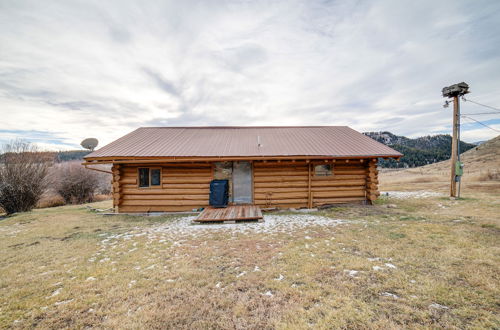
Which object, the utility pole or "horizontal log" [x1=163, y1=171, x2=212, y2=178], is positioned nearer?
"horizontal log" [x1=163, y1=171, x2=212, y2=178]

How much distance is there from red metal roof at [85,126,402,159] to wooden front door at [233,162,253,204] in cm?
77

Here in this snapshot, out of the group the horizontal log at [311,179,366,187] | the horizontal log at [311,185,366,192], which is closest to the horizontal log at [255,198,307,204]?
the horizontal log at [311,185,366,192]

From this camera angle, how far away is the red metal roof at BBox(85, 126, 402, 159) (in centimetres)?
967

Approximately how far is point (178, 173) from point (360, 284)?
28.1ft

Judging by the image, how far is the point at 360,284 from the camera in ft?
11.4

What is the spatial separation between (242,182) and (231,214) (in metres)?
2.15

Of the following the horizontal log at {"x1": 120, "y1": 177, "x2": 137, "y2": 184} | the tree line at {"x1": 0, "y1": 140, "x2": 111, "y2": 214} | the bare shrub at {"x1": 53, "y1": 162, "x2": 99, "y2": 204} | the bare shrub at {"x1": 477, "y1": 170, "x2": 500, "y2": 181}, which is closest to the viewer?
the horizontal log at {"x1": 120, "y1": 177, "x2": 137, "y2": 184}

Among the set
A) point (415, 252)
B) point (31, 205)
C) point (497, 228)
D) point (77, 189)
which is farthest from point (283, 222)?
point (77, 189)

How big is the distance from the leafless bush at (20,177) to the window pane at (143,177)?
24.5ft

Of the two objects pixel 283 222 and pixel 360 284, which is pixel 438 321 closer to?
pixel 360 284

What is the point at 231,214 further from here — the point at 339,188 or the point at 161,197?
the point at 339,188

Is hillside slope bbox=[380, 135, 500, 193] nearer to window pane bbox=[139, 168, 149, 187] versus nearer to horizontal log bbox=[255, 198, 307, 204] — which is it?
horizontal log bbox=[255, 198, 307, 204]

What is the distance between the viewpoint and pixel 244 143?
437 inches

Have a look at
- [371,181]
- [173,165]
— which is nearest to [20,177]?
[173,165]
